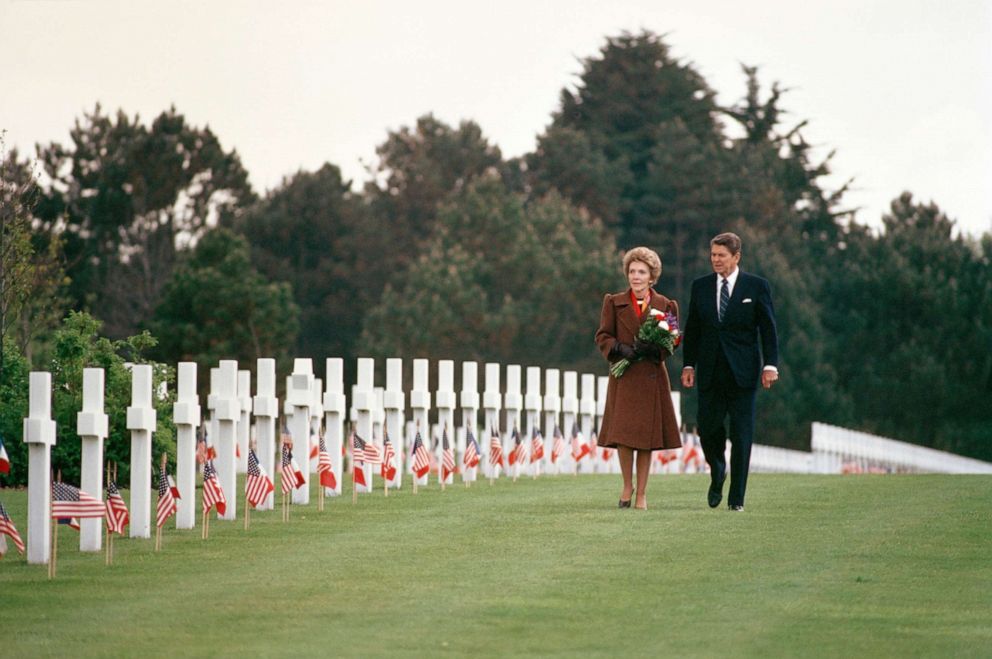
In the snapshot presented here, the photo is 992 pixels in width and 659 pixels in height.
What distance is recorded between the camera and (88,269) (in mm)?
75375

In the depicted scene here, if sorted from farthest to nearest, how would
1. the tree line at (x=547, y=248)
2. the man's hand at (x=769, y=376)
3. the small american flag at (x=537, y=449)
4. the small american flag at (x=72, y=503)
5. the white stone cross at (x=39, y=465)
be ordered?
the tree line at (x=547, y=248) → the small american flag at (x=537, y=449) → the man's hand at (x=769, y=376) → the white stone cross at (x=39, y=465) → the small american flag at (x=72, y=503)

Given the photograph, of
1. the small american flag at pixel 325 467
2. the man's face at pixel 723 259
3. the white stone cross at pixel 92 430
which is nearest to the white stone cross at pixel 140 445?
the white stone cross at pixel 92 430

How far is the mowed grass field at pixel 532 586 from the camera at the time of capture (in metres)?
10.0

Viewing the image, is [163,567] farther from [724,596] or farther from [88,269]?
[88,269]

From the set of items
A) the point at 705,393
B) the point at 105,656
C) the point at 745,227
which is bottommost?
the point at 105,656

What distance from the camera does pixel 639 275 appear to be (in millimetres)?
17188

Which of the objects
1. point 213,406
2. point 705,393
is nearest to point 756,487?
point 705,393

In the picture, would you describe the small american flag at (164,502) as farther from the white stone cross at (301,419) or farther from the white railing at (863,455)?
the white railing at (863,455)

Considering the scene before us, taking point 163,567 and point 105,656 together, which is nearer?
point 105,656

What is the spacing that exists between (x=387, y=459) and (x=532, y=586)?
8956 mm

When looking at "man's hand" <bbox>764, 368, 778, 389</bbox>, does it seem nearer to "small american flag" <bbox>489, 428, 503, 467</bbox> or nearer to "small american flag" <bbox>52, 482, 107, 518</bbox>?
"small american flag" <bbox>52, 482, 107, 518</bbox>

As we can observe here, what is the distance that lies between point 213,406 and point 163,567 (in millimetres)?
4299

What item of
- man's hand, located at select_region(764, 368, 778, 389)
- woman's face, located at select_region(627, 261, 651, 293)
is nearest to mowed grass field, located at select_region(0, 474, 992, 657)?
man's hand, located at select_region(764, 368, 778, 389)

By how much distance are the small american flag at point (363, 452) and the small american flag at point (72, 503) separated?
650 cm
